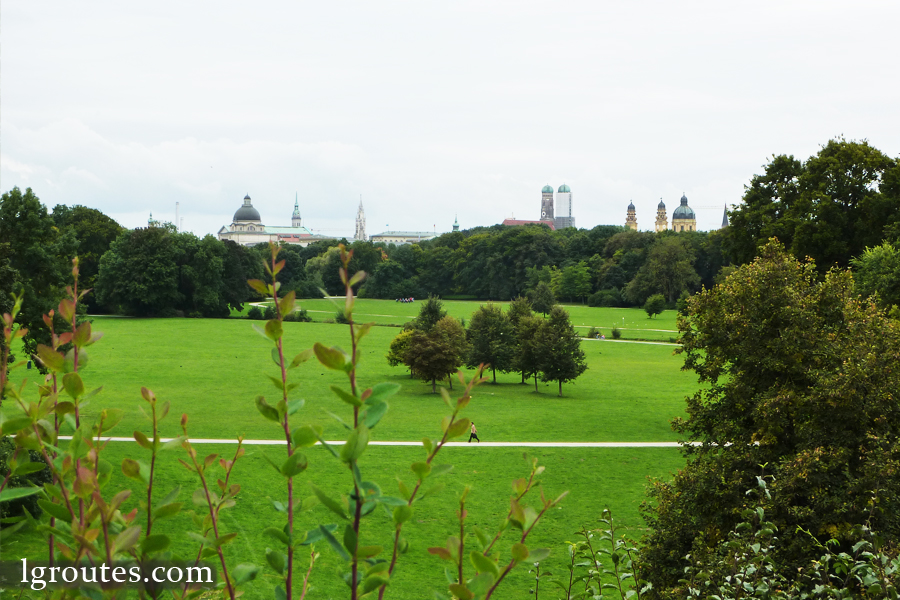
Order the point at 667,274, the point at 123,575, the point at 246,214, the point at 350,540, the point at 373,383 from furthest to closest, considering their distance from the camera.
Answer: the point at 246,214, the point at 667,274, the point at 373,383, the point at 123,575, the point at 350,540

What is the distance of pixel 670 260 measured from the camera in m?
78.1

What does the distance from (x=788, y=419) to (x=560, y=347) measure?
2358cm

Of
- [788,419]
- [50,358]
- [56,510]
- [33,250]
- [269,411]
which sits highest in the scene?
[33,250]

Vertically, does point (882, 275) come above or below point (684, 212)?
below

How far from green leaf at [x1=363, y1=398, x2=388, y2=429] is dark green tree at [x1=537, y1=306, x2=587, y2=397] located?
3351 centimetres

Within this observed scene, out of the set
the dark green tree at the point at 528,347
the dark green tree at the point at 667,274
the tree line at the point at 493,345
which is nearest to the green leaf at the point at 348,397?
the tree line at the point at 493,345

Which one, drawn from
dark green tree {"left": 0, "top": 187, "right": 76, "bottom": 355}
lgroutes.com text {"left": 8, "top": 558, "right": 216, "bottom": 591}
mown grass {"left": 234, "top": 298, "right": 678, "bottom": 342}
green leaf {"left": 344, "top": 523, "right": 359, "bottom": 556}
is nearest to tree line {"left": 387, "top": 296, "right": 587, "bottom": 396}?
dark green tree {"left": 0, "top": 187, "right": 76, "bottom": 355}

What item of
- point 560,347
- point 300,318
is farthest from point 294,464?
point 300,318

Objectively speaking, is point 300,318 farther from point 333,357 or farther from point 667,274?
point 333,357

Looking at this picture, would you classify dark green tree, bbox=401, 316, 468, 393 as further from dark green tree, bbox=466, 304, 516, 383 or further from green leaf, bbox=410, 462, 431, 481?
green leaf, bbox=410, 462, 431, 481

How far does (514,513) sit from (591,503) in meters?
19.1

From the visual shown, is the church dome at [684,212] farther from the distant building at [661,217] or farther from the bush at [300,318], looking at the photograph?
the bush at [300,318]

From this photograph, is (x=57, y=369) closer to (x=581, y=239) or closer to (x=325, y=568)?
(x=325, y=568)

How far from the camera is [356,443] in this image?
148 cm
